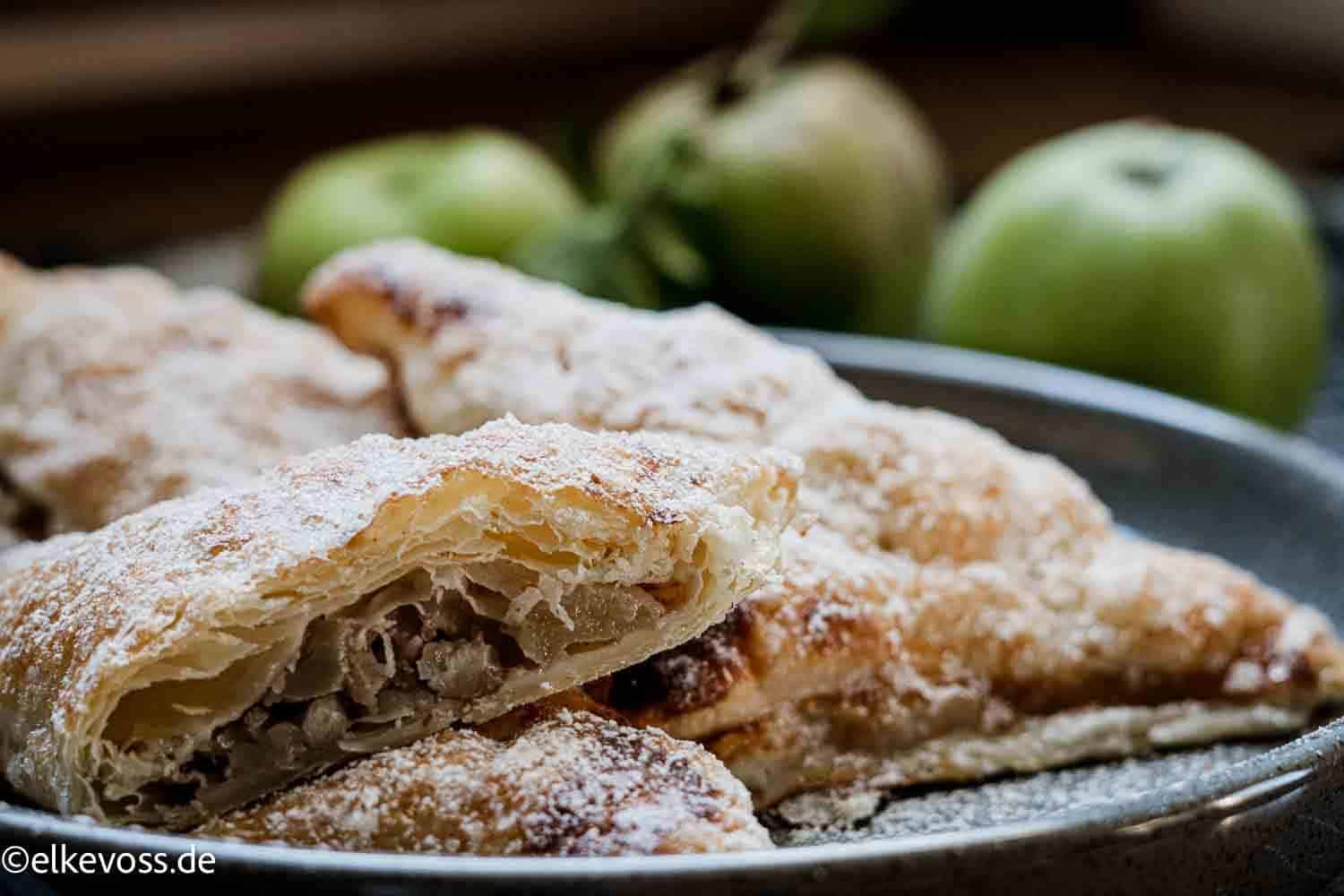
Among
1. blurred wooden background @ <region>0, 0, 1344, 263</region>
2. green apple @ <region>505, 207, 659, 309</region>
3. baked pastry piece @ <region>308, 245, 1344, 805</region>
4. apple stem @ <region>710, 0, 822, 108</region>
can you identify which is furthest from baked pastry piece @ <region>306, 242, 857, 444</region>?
blurred wooden background @ <region>0, 0, 1344, 263</region>

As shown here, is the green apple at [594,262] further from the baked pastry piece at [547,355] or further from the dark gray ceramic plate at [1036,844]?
the dark gray ceramic plate at [1036,844]

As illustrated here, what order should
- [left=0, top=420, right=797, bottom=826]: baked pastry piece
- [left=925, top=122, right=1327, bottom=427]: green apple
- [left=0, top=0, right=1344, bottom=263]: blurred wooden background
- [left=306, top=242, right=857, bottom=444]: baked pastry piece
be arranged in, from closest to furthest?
[left=0, top=420, right=797, bottom=826]: baked pastry piece, [left=306, top=242, right=857, bottom=444]: baked pastry piece, [left=925, top=122, right=1327, bottom=427]: green apple, [left=0, top=0, right=1344, bottom=263]: blurred wooden background

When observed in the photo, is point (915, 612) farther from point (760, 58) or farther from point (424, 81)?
point (424, 81)

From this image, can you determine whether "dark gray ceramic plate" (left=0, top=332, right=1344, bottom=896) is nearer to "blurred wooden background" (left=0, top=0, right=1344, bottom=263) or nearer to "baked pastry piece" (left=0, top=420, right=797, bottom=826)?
"baked pastry piece" (left=0, top=420, right=797, bottom=826)

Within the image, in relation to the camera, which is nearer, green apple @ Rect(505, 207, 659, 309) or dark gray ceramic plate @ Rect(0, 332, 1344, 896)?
dark gray ceramic plate @ Rect(0, 332, 1344, 896)

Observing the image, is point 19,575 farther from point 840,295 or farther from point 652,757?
point 840,295

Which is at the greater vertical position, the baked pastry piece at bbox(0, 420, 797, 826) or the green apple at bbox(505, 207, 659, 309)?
the baked pastry piece at bbox(0, 420, 797, 826)
